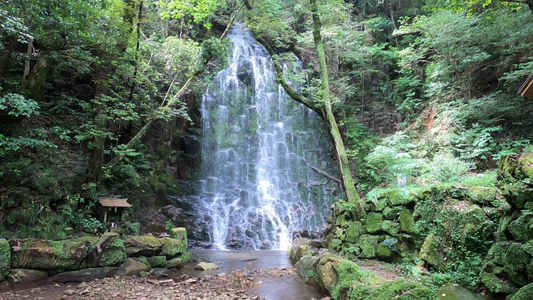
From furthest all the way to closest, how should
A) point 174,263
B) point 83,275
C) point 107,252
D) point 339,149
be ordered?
point 339,149 < point 174,263 < point 107,252 < point 83,275

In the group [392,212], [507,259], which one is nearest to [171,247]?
[392,212]

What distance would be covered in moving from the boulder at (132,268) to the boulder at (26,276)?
1.37 meters

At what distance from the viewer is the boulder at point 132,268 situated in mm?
6571

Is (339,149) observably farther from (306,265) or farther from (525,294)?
(525,294)

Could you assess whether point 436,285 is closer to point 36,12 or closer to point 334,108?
point 36,12

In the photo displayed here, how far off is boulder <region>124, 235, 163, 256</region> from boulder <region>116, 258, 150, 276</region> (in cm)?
22

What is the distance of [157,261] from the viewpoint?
291 inches

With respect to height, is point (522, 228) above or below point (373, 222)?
above

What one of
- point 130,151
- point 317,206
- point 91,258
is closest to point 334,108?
point 317,206

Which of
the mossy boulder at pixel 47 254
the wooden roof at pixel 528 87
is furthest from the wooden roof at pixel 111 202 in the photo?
the wooden roof at pixel 528 87

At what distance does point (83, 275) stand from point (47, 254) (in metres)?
0.81

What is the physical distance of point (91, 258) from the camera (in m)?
6.28

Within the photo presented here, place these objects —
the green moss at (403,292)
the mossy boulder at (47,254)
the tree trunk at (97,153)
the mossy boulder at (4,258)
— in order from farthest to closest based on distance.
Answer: the tree trunk at (97,153) → the mossy boulder at (47,254) → the mossy boulder at (4,258) → the green moss at (403,292)

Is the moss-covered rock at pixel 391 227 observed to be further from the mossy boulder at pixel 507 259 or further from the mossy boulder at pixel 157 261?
the mossy boulder at pixel 157 261
